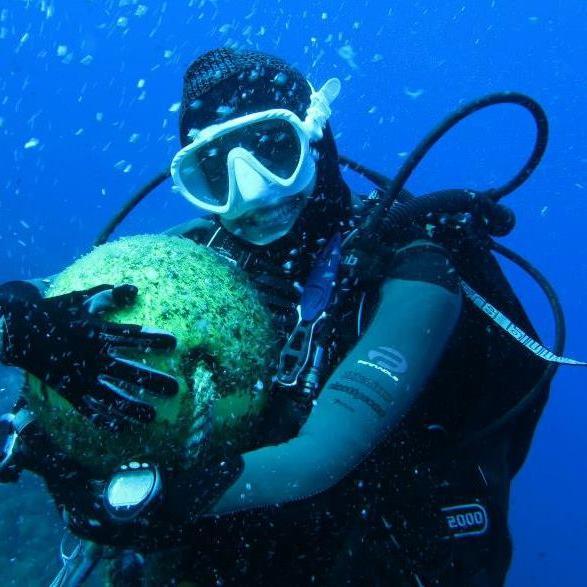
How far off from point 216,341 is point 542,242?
81.4 m

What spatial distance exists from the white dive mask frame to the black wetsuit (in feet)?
1.37

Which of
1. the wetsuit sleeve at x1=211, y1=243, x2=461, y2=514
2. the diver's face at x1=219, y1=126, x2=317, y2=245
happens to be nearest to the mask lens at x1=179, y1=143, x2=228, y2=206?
the diver's face at x1=219, y1=126, x2=317, y2=245

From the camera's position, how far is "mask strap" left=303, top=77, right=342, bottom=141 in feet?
8.30

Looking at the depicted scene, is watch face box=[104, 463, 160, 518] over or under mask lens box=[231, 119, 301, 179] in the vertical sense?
under

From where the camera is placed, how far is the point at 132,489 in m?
1.42

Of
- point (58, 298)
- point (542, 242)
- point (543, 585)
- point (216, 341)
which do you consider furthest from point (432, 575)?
point (542, 242)

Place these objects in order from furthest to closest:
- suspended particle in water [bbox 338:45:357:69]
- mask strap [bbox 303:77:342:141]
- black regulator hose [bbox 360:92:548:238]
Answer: suspended particle in water [bbox 338:45:357:69] → mask strap [bbox 303:77:342:141] → black regulator hose [bbox 360:92:548:238]

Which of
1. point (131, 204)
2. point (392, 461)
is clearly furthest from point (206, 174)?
point (392, 461)

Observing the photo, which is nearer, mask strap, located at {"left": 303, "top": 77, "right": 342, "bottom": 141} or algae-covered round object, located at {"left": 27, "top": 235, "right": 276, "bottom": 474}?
algae-covered round object, located at {"left": 27, "top": 235, "right": 276, "bottom": 474}

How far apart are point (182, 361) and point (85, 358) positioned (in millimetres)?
302

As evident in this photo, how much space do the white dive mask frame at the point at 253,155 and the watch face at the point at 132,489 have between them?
4.46ft

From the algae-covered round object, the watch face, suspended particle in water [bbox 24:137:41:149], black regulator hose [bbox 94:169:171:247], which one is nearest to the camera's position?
the watch face

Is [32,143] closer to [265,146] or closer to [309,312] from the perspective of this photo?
[265,146]

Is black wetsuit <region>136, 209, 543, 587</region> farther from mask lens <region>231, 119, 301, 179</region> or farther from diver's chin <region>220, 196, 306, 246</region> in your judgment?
mask lens <region>231, 119, 301, 179</region>
